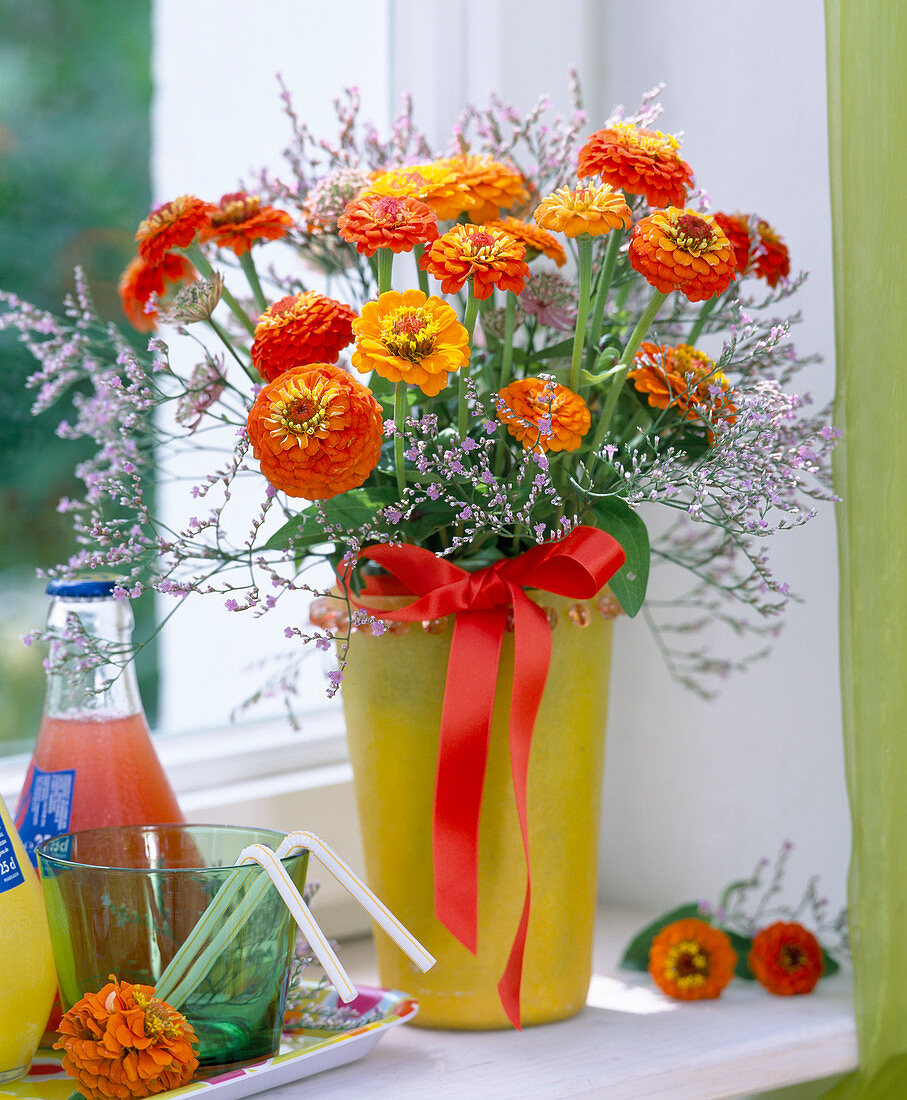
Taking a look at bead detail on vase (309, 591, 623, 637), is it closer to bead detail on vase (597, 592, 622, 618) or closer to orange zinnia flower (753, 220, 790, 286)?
bead detail on vase (597, 592, 622, 618)

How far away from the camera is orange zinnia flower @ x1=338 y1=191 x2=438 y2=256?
0.57 meters

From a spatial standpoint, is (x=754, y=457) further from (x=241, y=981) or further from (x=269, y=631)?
(x=269, y=631)

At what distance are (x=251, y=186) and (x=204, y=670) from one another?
0.40 meters

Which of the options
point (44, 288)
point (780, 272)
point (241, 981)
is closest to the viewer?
point (241, 981)

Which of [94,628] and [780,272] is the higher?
[780,272]

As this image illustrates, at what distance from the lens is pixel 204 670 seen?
3.26 ft

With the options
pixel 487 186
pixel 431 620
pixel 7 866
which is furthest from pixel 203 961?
pixel 487 186

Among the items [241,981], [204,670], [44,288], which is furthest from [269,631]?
[241,981]

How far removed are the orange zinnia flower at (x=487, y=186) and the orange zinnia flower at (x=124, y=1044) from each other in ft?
1.42

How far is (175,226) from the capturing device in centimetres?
65

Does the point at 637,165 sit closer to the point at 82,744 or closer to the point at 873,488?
the point at 873,488

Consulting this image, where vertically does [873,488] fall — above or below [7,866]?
above

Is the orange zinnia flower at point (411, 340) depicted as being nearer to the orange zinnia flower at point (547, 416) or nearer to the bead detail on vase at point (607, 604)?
the orange zinnia flower at point (547, 416)

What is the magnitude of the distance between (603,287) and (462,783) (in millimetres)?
278
